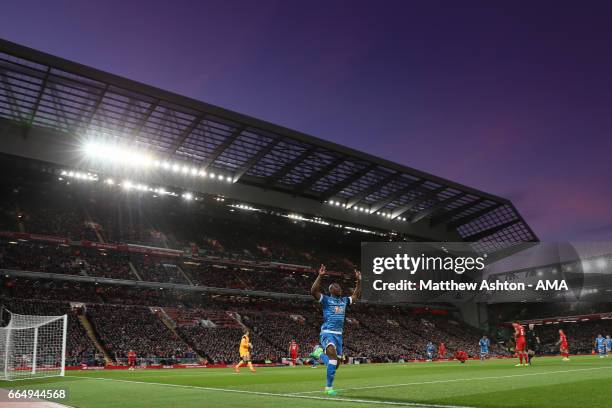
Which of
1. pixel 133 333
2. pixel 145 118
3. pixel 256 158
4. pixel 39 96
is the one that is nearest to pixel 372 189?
pixel 256 158

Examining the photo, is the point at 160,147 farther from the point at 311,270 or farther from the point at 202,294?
the point at 311,270

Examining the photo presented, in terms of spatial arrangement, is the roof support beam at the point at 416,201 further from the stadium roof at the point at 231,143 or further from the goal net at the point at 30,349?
the goal net at the point at 30,349

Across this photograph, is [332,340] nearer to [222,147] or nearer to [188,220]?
[222,147]

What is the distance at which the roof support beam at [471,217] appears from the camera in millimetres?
67431

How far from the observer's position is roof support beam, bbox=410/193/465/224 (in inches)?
2552

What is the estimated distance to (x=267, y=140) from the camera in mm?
48750

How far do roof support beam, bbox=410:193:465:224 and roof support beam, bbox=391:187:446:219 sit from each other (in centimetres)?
254

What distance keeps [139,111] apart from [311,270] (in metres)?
30.5

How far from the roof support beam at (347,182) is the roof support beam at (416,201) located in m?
10.4

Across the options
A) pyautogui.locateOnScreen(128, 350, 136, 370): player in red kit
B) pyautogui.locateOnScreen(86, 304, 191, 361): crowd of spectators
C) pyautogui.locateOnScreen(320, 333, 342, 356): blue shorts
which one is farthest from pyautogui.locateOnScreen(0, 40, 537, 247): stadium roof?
pyautogui.locateOnScreen(320, 333, 342, 356): blue shorts

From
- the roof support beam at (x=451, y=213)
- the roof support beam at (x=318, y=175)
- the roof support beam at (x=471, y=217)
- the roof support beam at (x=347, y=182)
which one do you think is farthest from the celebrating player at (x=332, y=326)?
the roof support beam at (x=471, y=217)

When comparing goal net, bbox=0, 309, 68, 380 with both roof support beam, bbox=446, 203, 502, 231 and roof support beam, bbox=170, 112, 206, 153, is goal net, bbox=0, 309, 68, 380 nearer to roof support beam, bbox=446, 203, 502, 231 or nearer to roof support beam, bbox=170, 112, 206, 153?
roof support beam, bbox=170, 112, 206, 153

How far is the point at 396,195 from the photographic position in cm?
Answer: 6262

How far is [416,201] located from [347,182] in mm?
11210
